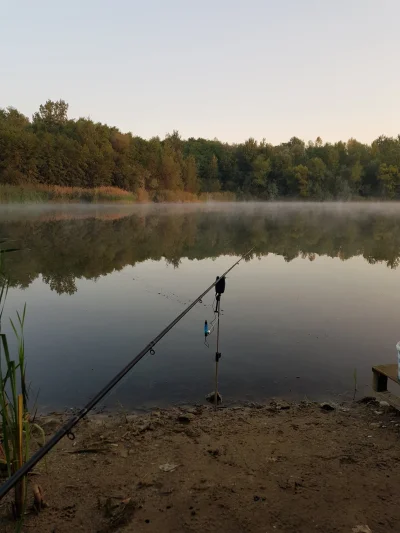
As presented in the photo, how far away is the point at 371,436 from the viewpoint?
4.67 metres

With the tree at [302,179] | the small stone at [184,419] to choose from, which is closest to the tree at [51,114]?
the tree at [302,179]

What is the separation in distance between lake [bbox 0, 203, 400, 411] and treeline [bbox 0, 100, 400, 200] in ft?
188

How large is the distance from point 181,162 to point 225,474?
10946 centimetres

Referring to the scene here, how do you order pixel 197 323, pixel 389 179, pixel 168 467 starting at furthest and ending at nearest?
pixel 389 179 → pixel 197 323 → pixel 168 467

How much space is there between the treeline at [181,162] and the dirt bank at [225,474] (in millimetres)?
67074

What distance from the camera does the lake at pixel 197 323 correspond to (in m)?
6.29

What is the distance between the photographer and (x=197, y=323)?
943 centimetres

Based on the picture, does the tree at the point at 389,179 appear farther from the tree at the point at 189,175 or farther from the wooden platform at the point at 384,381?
the wooden platform at the point at 384,381

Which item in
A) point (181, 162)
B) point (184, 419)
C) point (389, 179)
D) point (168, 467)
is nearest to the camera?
point (168, 467)

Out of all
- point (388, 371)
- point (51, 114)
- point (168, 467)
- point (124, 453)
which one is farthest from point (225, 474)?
point (51, 114)

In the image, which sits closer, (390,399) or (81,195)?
(390,399)

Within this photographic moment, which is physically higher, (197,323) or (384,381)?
(384,381)

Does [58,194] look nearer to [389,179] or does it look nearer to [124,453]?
[124,453]

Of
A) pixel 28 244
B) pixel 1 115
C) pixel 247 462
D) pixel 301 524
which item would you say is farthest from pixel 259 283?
pixel 1 115
